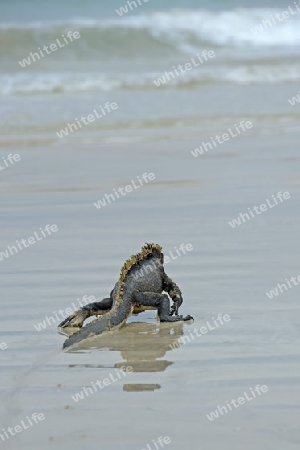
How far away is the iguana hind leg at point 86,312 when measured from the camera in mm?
5699

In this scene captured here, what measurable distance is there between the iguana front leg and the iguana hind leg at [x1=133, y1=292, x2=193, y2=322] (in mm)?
53

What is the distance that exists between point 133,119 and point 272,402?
14132mm

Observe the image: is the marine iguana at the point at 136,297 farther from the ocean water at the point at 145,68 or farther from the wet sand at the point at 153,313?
the ocean water at the point at 145,68

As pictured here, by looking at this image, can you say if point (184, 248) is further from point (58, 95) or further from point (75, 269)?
point (58, 95)

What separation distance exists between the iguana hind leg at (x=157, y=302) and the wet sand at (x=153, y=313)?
85mm

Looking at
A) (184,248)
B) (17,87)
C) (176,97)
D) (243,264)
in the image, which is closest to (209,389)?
(243,264)

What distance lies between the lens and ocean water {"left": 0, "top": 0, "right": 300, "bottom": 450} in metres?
4.11

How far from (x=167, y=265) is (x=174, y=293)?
1284 millimetres

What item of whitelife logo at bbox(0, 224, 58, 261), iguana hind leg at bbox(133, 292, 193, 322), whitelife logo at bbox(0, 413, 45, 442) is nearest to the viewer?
whitelife logo at bbox(0, 413, 45, 442)

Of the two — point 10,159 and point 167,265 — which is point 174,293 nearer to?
point 167,265

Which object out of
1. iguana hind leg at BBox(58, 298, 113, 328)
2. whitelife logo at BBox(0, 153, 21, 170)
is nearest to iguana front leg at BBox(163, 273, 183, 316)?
iguana hind leg at BBox(58, 298, 113, 328)

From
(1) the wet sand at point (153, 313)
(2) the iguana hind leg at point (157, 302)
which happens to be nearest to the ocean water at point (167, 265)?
(1) the wet sand at point (153, 313)

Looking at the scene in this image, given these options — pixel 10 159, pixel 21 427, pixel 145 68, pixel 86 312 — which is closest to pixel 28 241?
pixel 86 312

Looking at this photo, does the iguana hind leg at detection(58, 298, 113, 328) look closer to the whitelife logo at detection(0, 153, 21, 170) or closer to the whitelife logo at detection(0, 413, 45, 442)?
the whitelife logo at detection(0, 413, 45, 442)
